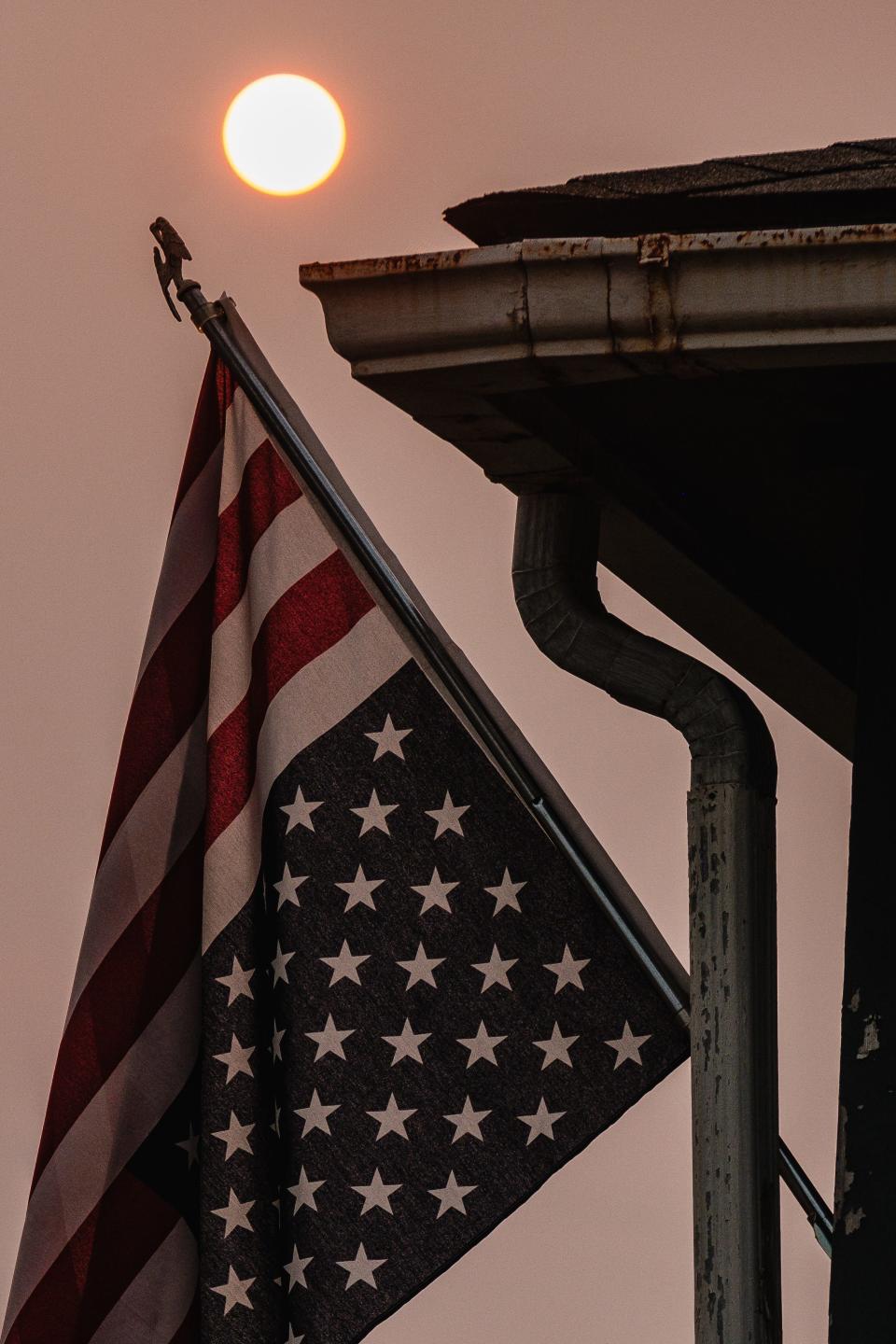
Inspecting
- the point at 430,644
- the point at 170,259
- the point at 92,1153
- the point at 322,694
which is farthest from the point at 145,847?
the point at 170,259

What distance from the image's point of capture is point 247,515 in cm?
298

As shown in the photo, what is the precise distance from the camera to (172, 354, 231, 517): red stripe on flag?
118 inches

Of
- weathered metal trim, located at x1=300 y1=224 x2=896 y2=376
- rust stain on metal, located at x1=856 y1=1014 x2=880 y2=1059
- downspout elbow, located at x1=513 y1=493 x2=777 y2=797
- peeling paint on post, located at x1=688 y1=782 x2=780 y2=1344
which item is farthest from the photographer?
downspout elbow, located at x1=513 y1=493 x2=777 y2=797

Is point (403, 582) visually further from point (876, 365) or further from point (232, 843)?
point (876, 365)

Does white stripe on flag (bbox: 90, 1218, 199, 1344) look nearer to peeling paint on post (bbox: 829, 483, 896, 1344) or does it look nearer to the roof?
peeling paint on post (bbox: 829, 483, 896, 1344)

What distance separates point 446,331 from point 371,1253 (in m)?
1.62

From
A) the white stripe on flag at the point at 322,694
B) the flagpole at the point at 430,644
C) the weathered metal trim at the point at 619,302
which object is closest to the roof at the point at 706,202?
the weathered metal trim at the point at 619,302

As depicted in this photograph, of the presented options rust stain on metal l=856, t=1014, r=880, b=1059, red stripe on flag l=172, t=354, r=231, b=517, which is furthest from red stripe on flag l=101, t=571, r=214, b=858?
rust stain on metal l=856, t=1014, r=880, b=1059

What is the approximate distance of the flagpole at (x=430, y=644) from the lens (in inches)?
99.6

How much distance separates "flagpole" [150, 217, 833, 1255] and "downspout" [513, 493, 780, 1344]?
43 cm

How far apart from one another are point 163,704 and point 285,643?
9.2 inches

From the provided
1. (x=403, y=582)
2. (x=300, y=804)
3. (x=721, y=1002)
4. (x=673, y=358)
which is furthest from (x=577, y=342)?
(x=300, y=804)

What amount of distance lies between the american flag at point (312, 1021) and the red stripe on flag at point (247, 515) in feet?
0.52

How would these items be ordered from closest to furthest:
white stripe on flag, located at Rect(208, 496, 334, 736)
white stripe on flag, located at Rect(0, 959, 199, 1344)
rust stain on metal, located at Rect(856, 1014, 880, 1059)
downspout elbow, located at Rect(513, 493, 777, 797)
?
rust stain on metal, located at Rect(856, 1014, 880, 1059)
downspout elbow, located at Rect(513, 493, 777, 797)
white stripe on flag, located at Rect(0, 959, 199, 1344)
white stripe on flag, located at Rect(208, 496, 334, 736)
